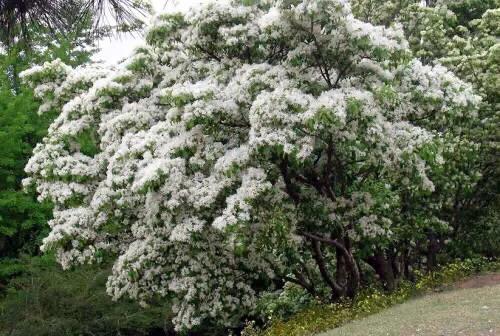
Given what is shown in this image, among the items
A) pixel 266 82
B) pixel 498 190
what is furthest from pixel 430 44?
pixel 266 82

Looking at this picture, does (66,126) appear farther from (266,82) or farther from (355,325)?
(355,325)

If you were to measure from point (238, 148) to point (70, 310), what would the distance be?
830 cm

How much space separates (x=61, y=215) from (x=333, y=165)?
4.55 m

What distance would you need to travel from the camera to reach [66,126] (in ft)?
38.5

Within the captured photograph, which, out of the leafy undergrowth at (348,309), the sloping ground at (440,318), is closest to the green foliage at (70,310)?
the leafy undergrowth at (348,309)

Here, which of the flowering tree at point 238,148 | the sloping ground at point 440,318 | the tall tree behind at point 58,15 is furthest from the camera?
the flowering tree at point 238,148

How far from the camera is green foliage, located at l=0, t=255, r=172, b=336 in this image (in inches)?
592

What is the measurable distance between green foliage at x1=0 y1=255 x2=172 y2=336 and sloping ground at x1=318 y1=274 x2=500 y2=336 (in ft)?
24.4

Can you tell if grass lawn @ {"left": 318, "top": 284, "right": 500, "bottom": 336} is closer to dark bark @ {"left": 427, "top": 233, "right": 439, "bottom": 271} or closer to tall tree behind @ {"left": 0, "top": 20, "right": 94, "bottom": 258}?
dark bark @ {"left": 427, "top": 233, "right": 439, "bottom": 271}

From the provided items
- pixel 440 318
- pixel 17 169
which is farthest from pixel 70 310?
pixel 440 318

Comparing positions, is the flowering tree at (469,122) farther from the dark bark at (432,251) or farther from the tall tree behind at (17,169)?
the tall tree behind at (17,169)

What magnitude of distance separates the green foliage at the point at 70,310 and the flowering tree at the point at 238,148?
3896 millimetres

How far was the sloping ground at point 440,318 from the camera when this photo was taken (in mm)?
7945

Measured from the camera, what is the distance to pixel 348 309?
11.1 m
